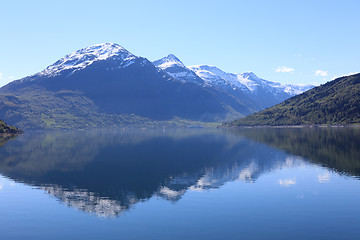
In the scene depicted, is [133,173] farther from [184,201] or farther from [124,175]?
[184,201]

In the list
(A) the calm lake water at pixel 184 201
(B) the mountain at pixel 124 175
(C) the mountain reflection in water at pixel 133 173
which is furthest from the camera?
(C) the mountain reflection in water at pixel 133 173

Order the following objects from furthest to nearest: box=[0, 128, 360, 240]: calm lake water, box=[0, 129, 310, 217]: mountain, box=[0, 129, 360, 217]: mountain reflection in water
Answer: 1. box=[0, 129, 360, 217]: mountain reflection in water
2. box=[0, 129, 310, 217]: mountain
3. box=[0, 128, 360, 240]: calm lake water

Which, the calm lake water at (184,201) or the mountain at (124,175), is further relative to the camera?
the mountain at (124,175)

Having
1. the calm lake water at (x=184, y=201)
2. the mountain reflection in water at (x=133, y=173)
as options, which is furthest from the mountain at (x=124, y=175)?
the calm lake water at (x=184, y=201)

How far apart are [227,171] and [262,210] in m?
46.7

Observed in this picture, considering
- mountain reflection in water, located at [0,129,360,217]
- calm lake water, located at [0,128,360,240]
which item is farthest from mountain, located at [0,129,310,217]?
calm lake water, located at [0,128,360,240]

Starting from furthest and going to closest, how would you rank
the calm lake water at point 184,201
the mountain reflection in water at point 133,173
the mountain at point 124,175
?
the mountain reflection in water at point 133,173, the mountain at point 124,175, the calm lake water at point 184,201

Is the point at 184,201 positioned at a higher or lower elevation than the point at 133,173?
lower

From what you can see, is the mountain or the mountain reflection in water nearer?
the mountain

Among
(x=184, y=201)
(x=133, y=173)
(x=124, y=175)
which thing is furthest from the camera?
(x=133, y=173)

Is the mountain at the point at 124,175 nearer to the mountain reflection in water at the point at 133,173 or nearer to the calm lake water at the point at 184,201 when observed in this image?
the mountain reflection in water at the point at 133,173

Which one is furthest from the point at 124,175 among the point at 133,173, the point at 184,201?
the point at 184,201

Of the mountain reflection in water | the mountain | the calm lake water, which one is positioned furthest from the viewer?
the mountain reflection in water

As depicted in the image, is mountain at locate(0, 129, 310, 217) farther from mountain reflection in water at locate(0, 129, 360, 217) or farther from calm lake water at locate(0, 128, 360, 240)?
calm lake water at locate(0, 128, 360, 240)
